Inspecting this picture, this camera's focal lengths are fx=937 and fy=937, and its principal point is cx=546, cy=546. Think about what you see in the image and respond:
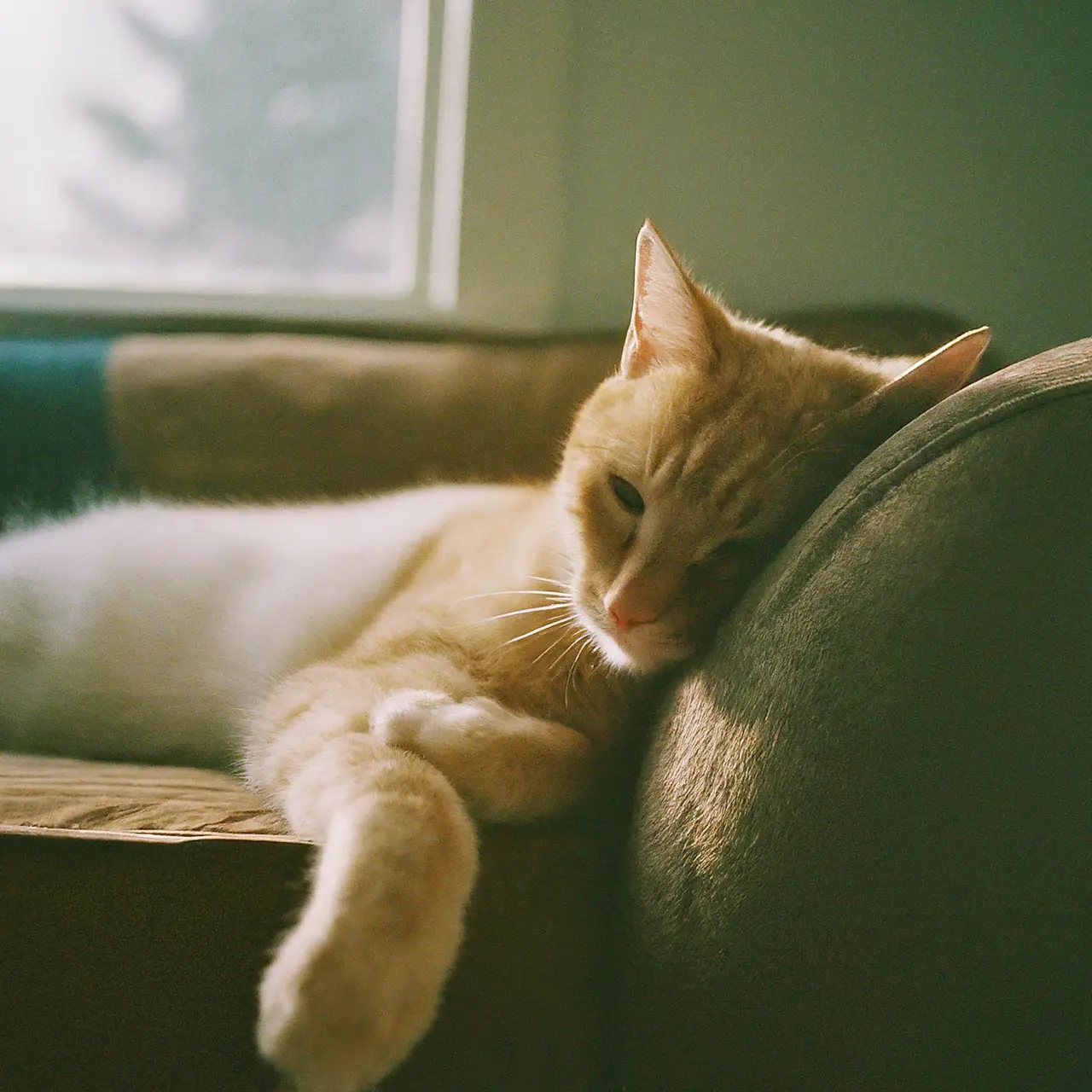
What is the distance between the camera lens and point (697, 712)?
0.78 metres

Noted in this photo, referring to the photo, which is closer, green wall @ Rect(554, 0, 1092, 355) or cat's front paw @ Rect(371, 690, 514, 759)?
cat's front paw @ Rect(371, 690, 514, 759)

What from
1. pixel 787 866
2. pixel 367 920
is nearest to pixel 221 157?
pixel 367 920

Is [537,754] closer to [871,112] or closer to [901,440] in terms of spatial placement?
[901,440]

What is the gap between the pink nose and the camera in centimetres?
91

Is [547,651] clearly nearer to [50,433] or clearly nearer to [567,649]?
[567,649]

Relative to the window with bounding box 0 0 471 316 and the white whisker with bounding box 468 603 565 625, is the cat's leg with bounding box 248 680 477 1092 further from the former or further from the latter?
the window with bounding box 0 0 471 316

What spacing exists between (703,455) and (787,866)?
0.41 m

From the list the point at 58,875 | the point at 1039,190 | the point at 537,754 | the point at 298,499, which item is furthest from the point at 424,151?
the point at 58,875

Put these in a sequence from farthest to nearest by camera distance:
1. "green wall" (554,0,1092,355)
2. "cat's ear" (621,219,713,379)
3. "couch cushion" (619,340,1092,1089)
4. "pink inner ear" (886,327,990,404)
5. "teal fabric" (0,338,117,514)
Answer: "green wall" (554,0,1092,355), "teal fabric" (0,338,117,514), "cat's ear" (621,219,713,379), "pink inner ear" (886,327,990,404), "couch cushion" (619,340,1092,1089)

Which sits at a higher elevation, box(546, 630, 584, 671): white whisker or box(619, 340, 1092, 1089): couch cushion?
box(619, 340, 1092, 1089): couch cushion

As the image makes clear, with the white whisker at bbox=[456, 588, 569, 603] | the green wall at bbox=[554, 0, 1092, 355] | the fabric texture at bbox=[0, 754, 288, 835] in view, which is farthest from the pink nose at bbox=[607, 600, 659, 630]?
the green wall at bbox=[554, 0, 1092, 355]

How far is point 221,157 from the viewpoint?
238cm

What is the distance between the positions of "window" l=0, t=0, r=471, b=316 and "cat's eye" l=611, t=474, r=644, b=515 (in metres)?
1.30

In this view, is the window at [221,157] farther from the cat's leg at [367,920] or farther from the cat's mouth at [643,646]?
the cat's leg at [367,920]
